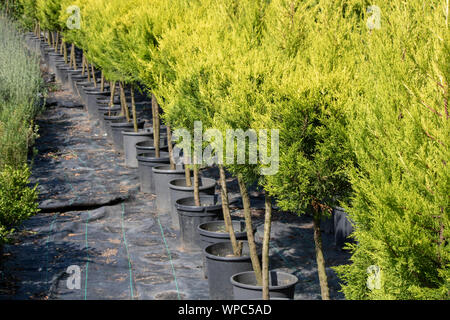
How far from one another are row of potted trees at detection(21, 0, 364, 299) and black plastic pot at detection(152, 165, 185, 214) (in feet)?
0.06

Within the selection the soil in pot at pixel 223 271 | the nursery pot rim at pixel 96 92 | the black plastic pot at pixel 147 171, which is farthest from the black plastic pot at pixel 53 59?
the soil in pot at pixel 223 271

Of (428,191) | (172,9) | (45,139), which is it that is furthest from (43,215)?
(428,191)

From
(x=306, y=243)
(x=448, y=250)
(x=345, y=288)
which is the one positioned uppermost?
(x=448, y=250)

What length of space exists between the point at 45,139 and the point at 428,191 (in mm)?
11487

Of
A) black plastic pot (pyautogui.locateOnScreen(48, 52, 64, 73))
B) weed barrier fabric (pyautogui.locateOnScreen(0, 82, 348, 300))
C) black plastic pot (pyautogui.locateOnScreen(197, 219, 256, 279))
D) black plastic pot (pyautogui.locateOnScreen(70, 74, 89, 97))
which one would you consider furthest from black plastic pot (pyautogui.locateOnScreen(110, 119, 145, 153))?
black plastic pot (pyautogui.locateOnScreen(48, 52, 64, 73))

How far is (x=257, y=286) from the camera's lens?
16.3ft

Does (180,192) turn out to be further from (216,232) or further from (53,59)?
(53,59)

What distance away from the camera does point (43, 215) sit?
8352 millimetres

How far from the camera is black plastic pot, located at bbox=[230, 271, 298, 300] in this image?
4.97 m

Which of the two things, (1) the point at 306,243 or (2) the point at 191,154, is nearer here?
(2) the point at 191,154

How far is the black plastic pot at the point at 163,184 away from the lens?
8859 mm

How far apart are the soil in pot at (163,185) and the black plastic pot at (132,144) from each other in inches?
90.6

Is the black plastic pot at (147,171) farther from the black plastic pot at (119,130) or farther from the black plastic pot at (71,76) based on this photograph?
the black plastic pot at (71,76)
